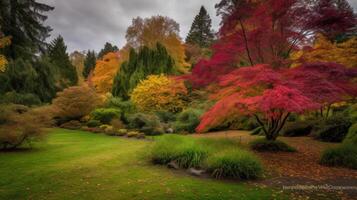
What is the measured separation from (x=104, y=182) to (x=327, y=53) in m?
9.53

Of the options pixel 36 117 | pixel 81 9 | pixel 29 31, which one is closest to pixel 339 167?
pixel 36 117

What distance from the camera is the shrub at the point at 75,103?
2039 cm

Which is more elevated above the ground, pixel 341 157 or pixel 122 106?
pixel 122 106

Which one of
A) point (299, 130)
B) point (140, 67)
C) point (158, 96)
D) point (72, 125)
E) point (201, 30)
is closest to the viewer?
point (299, 130)

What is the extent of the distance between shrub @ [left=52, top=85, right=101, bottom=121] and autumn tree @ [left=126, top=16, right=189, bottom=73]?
10637 mm

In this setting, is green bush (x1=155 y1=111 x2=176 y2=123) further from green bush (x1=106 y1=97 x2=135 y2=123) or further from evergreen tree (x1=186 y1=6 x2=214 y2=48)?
evergreen tree (x1=186 y1=6 x2=214 y2=48)

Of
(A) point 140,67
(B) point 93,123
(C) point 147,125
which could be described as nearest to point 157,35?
(A) point 140,67

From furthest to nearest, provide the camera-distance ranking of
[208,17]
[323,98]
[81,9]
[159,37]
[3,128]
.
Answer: [208,17], [159,37], [81,9], [3,128], [323,98]

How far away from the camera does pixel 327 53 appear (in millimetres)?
9633

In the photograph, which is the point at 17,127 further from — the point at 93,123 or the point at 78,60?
the point at 78,60

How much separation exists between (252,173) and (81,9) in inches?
594

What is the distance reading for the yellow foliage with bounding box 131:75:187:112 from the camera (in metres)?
21.0

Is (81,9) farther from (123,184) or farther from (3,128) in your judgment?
(123,184)

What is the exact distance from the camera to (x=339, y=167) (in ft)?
22.6
